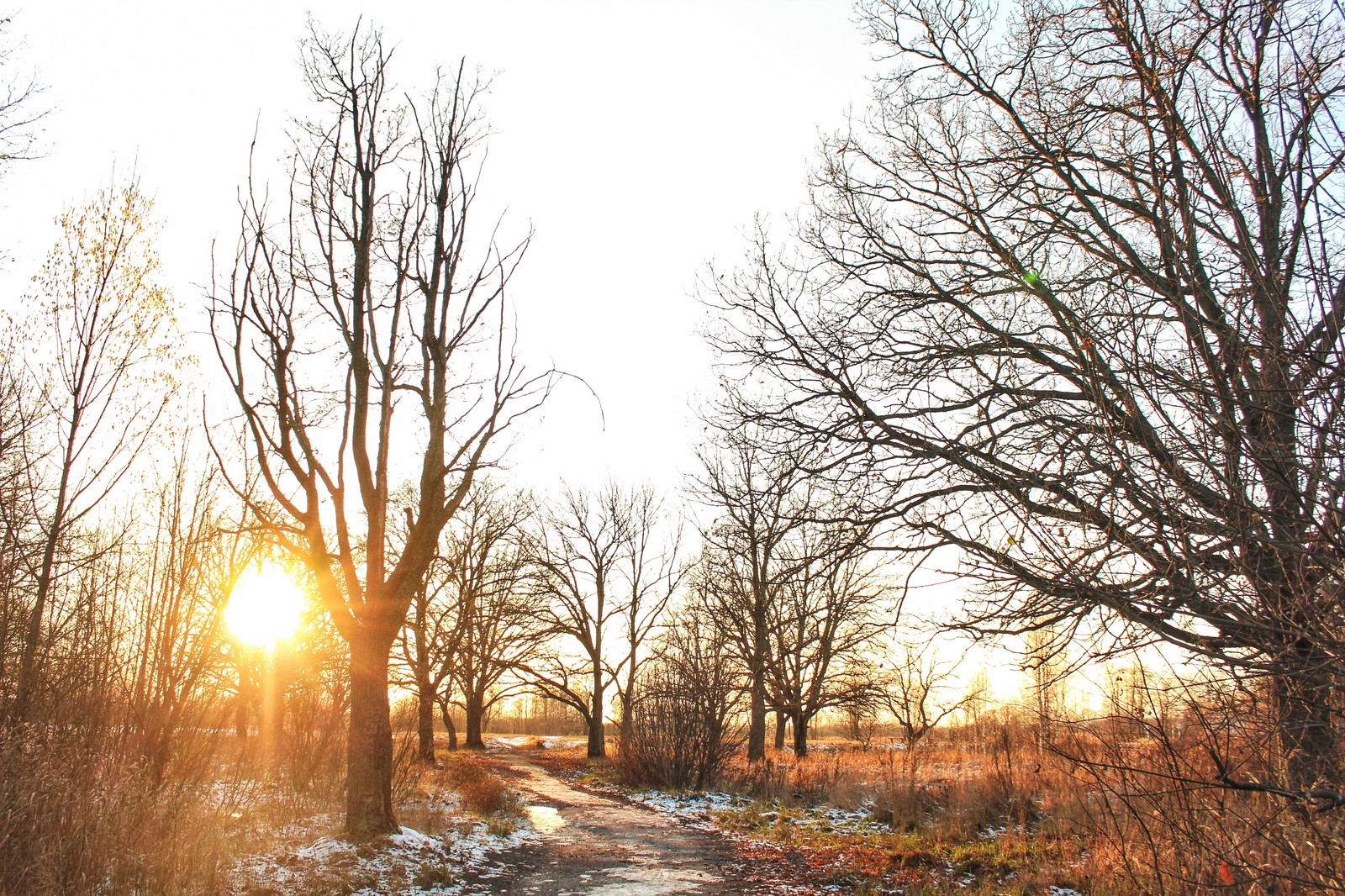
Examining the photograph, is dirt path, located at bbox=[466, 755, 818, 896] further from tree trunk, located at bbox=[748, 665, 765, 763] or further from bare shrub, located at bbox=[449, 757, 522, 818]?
tree trunk, located at bbox=[748, 665, 765, 763]

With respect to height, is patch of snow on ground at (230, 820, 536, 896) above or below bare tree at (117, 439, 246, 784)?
below

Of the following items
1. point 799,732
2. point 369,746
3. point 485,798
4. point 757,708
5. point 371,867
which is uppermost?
point 369,746

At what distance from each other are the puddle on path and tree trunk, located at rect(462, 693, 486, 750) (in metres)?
20.3

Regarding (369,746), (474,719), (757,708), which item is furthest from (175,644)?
(474,719)

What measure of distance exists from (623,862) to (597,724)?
853 inches

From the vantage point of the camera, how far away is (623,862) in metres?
9.61

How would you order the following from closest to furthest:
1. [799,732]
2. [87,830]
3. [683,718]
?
[87,830] → [683,718] → [799,732]

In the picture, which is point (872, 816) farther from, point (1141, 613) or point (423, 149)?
point (423, 149)

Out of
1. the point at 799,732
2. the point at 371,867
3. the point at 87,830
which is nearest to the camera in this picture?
the point at 87,830

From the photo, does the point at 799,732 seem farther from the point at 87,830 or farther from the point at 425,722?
the point at 87,830

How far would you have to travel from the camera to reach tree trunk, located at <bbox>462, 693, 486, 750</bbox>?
3419 cm

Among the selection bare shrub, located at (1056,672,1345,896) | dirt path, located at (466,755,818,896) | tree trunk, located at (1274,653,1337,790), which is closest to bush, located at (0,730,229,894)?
dirt path, located at (466,755,818,896)

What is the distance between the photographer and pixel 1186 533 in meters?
3.12

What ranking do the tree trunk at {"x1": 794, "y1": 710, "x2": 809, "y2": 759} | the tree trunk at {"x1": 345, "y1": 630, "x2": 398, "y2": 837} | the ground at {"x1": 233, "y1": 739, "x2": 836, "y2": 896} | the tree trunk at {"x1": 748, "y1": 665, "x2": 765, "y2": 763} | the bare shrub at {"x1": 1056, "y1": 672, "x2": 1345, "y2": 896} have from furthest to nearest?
the tree trunk at {"x1": 794, "y1": 710, "x2": 809, "y2": 759} → the tree trunk at {"x1": 748, "y1": 665, "x2": 765, "y2": 763} → the tree trunk at {"x1": 345, "y1": 630, "x2": 398, "y2": 837} → the ground at {"x1": 233, "y1": 739, "x2": 836, "y2": 896} → the bare shrub at {"x1": 1056, "y1": 672, "x2": 1345, "y2": 896}
